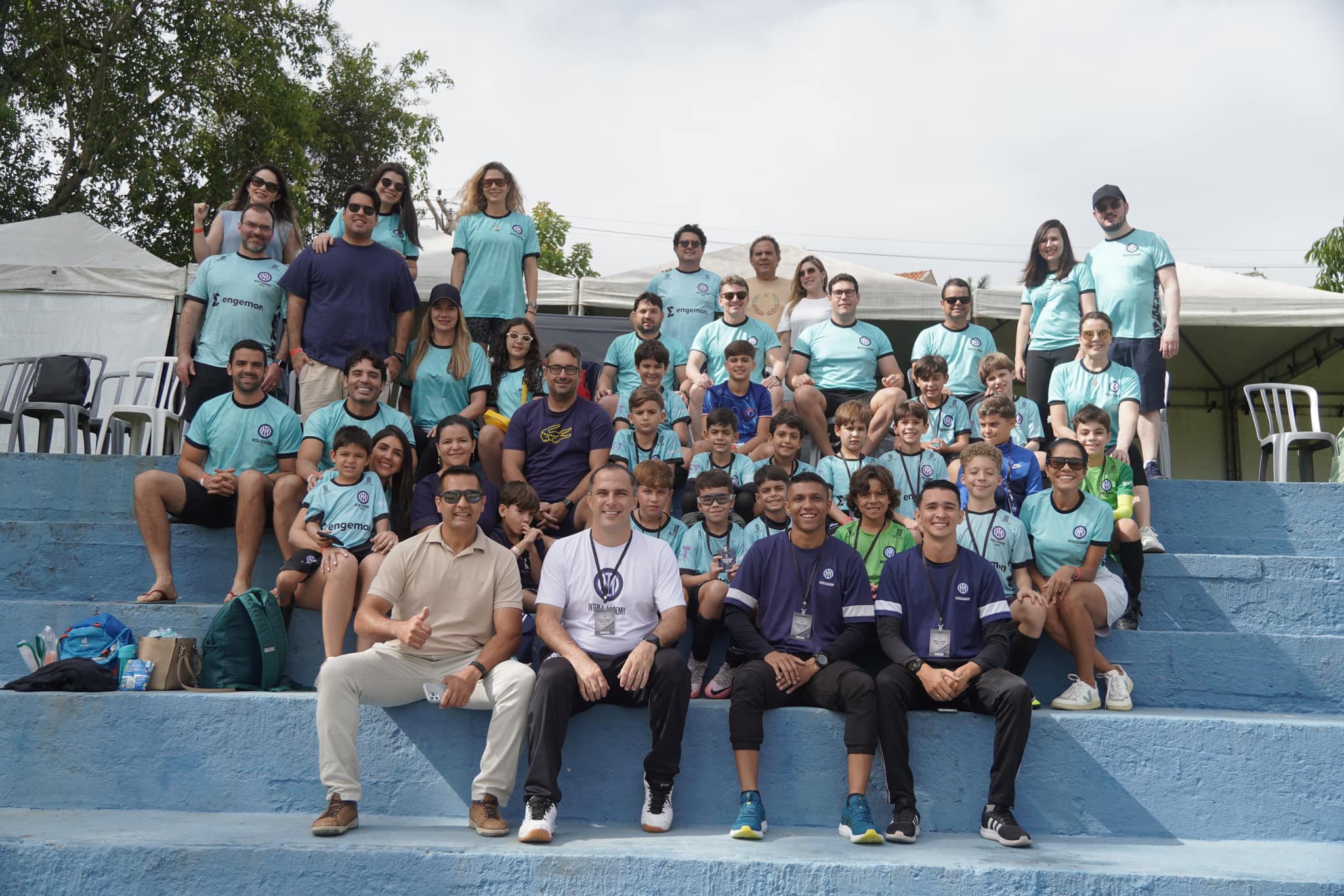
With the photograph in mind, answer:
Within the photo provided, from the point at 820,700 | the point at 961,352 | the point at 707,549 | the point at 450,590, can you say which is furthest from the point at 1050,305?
the point at 450,590

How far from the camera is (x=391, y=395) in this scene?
8500 millimetres

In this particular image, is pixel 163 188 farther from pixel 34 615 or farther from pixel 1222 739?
pixel 1222 739

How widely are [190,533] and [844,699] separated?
3.57m

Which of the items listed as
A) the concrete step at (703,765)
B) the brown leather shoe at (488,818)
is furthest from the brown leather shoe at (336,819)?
the brown leather shoe at (488,818)

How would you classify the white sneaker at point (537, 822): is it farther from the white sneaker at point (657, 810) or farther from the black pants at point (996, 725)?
the black pants at point (996, 725)

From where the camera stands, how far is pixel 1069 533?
4.91 m

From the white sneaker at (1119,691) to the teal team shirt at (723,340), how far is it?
114 inches

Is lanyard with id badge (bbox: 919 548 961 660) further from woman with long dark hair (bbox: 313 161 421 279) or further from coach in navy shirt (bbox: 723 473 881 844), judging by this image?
woman with long dark hair (bbox: 313 161 421 279)

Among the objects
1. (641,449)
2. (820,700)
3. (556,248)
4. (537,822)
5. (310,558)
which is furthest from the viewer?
(556,248)

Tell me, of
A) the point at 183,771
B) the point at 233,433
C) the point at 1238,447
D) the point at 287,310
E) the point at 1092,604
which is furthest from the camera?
the point at 1238,447

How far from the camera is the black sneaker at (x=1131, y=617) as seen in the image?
515 centimetres

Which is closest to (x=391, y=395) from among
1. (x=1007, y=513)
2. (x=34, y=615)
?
(x=34, y=615)

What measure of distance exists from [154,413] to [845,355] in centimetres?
468

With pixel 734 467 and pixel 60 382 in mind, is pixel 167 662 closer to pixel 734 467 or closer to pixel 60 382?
pixel 734 467
